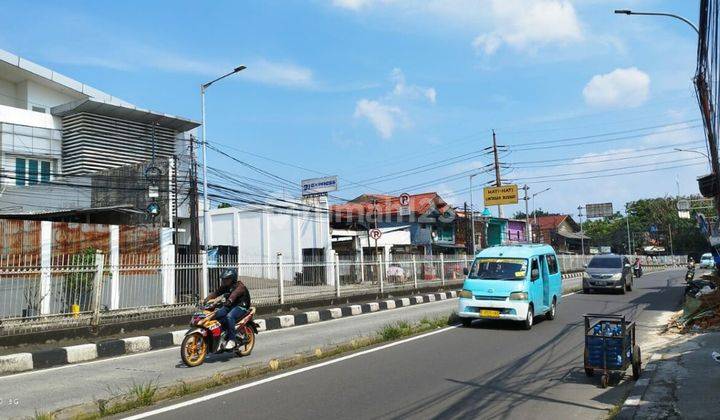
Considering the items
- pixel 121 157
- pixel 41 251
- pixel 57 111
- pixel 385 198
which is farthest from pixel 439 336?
pixel 385 198

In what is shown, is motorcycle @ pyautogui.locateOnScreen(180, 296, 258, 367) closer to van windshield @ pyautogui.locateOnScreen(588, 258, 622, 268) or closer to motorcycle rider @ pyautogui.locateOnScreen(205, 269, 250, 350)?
motorcycle rider @ pyautogui.locateOnScreen(205, 269, 250, 350)

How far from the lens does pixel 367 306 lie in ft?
61.6

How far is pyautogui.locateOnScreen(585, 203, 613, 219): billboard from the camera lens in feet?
212

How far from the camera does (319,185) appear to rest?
135 feet

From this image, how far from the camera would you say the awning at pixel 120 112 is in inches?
1139

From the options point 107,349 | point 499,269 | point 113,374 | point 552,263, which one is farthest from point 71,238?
point 552,263

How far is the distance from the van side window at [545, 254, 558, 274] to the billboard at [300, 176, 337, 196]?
82.8ft

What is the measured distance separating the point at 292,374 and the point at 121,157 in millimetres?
26367

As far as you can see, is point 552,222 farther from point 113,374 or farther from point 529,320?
point 113,374

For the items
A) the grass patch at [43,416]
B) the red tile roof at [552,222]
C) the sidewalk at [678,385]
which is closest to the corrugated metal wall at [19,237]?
the grass patch at [43,416]

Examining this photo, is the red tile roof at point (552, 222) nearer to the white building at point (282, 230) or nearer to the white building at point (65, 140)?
the white building at point (282, 230)

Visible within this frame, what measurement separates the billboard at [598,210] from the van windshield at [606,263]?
145 ft

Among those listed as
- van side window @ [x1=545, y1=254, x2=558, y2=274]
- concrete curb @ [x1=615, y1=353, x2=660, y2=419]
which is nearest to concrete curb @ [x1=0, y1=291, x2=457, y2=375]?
van side window @ [x1=545, y1=254, x2=558, y2=274]

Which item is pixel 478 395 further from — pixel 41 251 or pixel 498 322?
pixel 41 251
